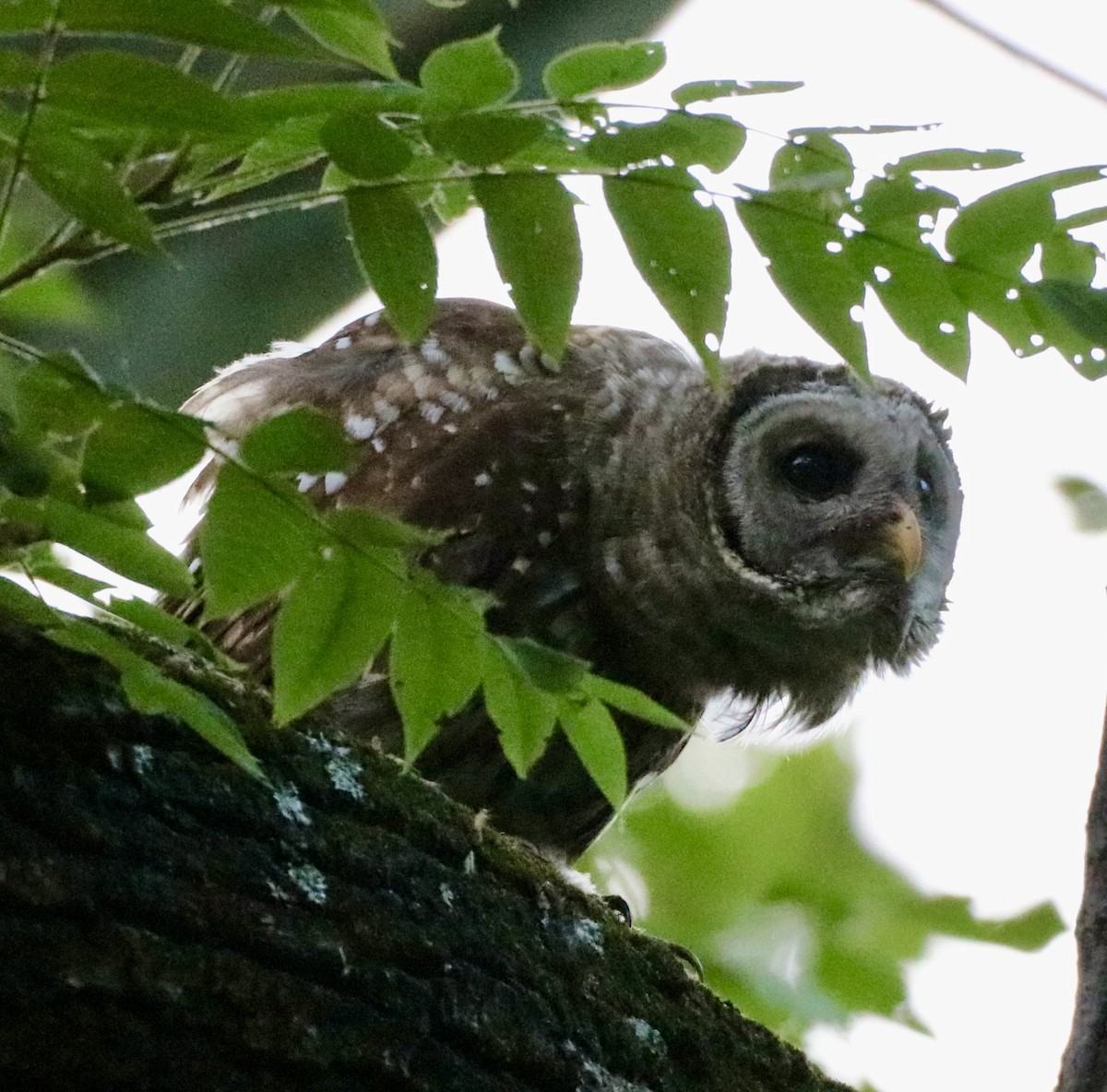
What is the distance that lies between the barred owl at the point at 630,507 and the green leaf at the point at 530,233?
1.46m

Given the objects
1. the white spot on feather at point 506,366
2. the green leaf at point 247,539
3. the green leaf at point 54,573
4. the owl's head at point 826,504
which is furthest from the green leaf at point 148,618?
the owl's head at point 826,504

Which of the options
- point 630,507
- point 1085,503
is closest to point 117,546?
point 630,507

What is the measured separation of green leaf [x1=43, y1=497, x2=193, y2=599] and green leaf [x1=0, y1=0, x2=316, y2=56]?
41 centimetres

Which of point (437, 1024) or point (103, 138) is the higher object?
point (103, 138)

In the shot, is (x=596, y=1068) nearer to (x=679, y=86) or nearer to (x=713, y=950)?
(x=679, y=86)

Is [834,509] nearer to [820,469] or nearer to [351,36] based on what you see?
[820,469]

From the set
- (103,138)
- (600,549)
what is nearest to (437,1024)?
(103,138)

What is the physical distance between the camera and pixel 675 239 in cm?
155

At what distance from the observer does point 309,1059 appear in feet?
4.99

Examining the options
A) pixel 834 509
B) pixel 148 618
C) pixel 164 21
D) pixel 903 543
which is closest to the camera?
pixel 164 21

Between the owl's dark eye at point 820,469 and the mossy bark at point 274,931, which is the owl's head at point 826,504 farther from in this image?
the mossy bark at point 274,931

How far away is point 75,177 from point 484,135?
0.37 m

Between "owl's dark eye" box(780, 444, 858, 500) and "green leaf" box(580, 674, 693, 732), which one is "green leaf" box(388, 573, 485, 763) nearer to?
"green leaf" box(580, 674, 693, 732)

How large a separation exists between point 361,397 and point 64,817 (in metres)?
1.93
